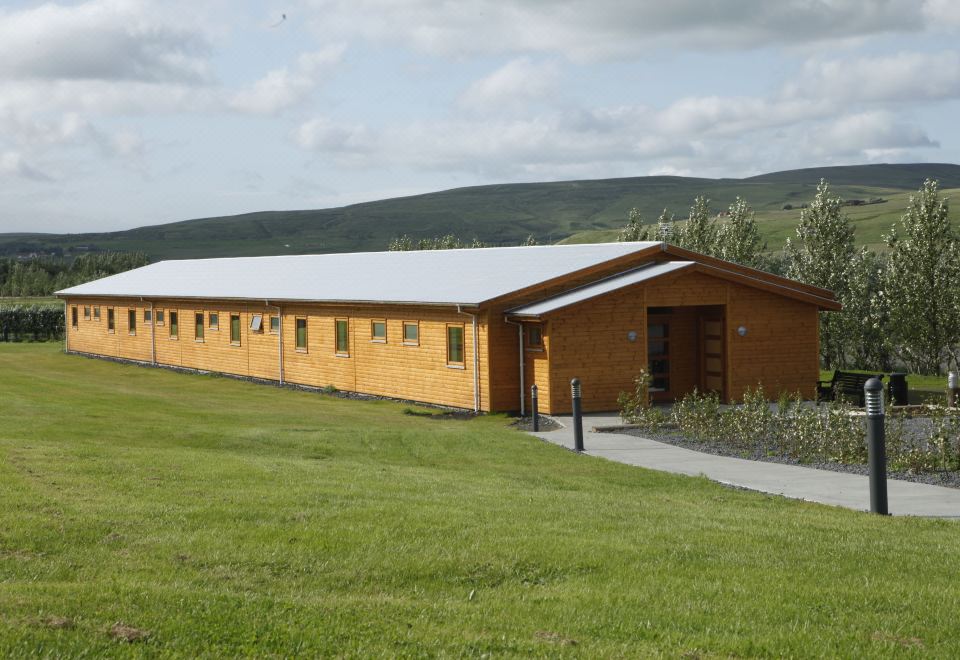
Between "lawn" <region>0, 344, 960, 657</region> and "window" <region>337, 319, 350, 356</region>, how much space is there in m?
15.8

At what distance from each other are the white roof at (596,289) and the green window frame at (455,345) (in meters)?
1.67

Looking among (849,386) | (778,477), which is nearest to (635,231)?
(849,386)

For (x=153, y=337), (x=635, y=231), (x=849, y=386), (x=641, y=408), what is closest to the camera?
(x=641, y=408)

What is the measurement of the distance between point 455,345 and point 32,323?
38131mm

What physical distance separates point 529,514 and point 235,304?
27.2 m

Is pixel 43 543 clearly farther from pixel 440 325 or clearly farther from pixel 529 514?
pixel 440 325

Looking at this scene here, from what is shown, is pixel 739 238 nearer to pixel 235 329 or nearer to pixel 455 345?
pixel 235 329

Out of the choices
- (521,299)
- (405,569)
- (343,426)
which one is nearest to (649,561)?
(405,569)

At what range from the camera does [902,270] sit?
1486 inches

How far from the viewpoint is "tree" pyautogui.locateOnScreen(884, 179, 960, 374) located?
37156 mm

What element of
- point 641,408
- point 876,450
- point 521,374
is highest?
point 521,374

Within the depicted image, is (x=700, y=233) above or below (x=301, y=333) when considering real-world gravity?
above

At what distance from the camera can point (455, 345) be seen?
2670 cm

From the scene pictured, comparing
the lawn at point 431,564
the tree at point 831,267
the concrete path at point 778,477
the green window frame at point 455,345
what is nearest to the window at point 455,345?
the green window frame at point 455,345
